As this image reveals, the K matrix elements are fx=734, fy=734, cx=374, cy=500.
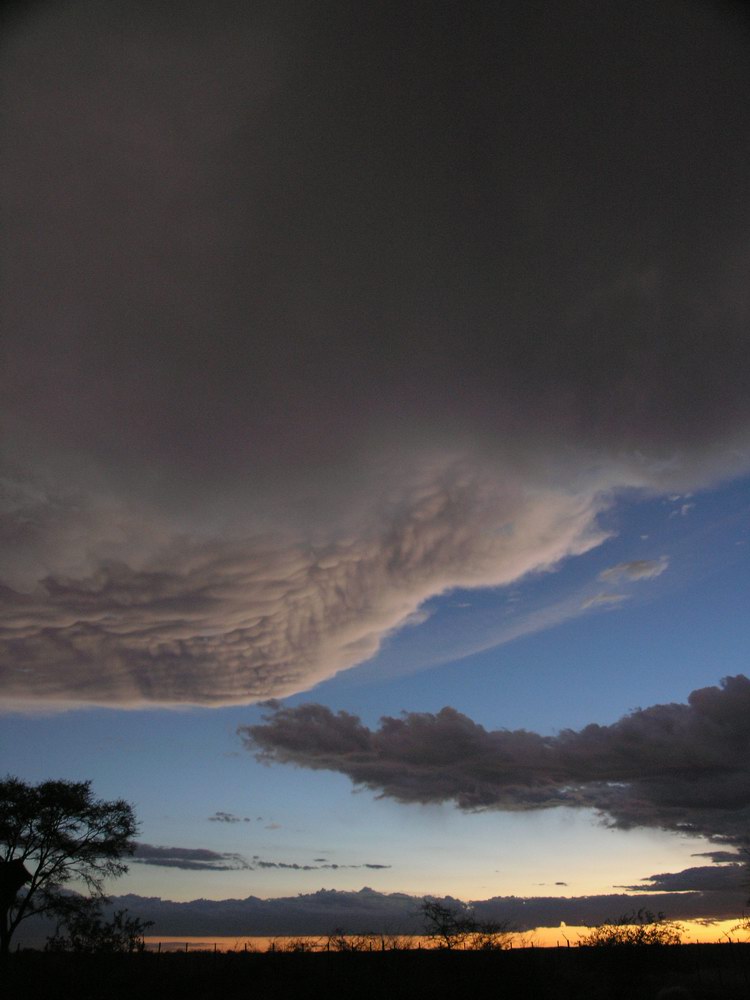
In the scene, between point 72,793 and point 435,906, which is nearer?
point 72,793

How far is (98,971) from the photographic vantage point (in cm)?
4756

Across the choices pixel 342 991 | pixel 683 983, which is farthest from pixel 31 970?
pixel 683 983

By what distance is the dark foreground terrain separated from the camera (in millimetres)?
43125

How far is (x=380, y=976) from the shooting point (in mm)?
44250

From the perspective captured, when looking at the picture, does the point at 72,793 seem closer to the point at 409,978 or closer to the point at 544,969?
the point at 409,978

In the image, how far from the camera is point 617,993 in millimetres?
47156

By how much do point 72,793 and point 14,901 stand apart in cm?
862

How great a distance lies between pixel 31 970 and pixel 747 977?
160ft

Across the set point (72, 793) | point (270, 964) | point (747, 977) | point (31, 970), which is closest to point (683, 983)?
point (747, 977)

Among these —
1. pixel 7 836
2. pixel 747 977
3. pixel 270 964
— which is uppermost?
pixel 7 836

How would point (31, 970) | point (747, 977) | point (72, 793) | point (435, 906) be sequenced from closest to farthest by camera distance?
point (31, 970) < point (747, 977) < point (72, 793) < point (435, 906)

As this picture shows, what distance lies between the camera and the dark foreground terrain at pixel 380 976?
141 feet

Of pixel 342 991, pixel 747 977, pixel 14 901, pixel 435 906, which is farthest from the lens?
pixel 435 906

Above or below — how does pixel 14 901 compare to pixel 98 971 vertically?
above
